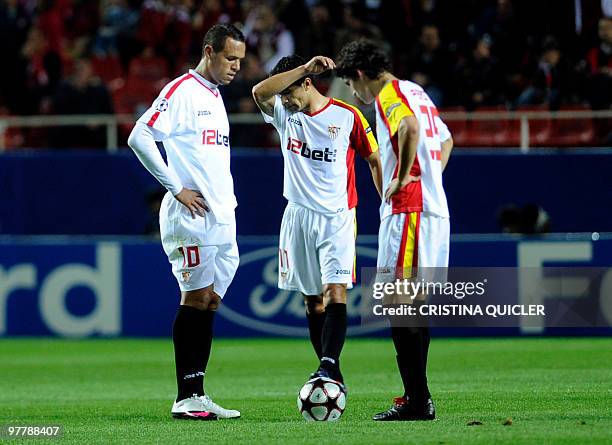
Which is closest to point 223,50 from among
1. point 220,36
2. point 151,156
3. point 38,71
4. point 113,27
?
point 220,36

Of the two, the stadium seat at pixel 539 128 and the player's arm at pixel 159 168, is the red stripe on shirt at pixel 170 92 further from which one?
the stadium seat at pixel 539 128

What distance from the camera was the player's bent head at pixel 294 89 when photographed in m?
7.98

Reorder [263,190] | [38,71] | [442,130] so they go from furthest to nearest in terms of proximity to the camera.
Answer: [38,71]
[263,190]
[442,130]

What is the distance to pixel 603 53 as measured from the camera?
13.6 m

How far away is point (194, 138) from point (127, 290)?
6810 millimetres

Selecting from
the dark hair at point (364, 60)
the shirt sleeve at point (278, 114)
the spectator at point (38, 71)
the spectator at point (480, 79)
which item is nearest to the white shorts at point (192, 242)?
the shirt sleeve at point (278, 114)

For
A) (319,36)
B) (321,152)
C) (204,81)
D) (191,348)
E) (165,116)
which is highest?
(319,36)

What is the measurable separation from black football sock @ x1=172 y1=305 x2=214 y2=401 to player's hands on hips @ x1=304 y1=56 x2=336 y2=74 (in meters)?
1.65

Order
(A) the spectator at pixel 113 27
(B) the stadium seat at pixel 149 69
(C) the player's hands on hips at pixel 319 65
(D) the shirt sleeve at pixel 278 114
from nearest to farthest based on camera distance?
(C) the player's hands on hips at pixel 319 65
(D) the shirt sleeve at pixel 278 114
(B) the stadium seat at pixel 149 69
(A) the spectator at pixel 113 27

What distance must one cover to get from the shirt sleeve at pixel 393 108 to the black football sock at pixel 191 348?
1.76 meters

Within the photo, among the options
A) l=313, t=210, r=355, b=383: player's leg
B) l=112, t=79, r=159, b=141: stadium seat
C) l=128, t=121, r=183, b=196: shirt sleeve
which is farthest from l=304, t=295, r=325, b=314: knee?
l=112, t=79, r=159, b=141: stadium seat

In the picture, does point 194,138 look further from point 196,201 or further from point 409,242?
point 409,242

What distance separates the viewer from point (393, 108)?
278 inches

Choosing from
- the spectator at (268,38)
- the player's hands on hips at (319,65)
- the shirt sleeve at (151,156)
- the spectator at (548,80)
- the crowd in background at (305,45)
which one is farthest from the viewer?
the spectator at (268,38)
